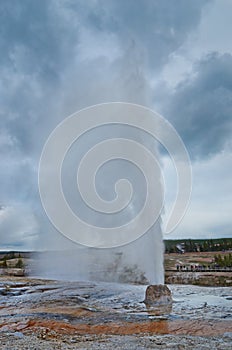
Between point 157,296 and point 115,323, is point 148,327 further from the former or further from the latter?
point 157,296

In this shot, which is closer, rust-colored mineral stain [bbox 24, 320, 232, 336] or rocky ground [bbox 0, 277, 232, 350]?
rocky ground [bbox 0, 277, 232, 350]

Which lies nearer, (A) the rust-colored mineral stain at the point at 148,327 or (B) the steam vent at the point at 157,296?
(A) the rust-colored mineral stain at the point at 148,327

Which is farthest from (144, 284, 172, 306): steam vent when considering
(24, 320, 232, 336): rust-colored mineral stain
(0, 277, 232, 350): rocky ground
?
(24, 320, 232, 336): rust-colored mineral stain

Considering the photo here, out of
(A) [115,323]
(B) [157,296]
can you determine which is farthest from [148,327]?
(B) [157,296]

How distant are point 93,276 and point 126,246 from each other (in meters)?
5.32

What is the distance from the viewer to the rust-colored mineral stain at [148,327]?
38.8 ft

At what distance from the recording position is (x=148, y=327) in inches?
491

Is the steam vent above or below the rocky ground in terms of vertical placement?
above

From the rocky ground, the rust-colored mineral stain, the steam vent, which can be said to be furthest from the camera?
the steam vent

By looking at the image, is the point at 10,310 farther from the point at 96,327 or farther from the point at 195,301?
the point at 195,301

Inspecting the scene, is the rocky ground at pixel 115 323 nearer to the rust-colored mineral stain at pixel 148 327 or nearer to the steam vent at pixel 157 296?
the rust-colored mineral stain at pixel 148 327

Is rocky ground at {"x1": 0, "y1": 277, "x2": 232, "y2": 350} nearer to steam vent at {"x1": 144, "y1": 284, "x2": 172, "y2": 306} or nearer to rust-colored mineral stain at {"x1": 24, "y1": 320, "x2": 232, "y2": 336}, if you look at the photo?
rust-colored mineral stain at {"x1": 24, "y1": 320, "x2": 232, "y2": 336}

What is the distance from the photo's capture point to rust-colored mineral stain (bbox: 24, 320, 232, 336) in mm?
11812

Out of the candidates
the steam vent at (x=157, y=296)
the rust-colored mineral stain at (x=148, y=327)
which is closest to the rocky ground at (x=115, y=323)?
the rust-colored mineral stain at (x=148, y=327)
